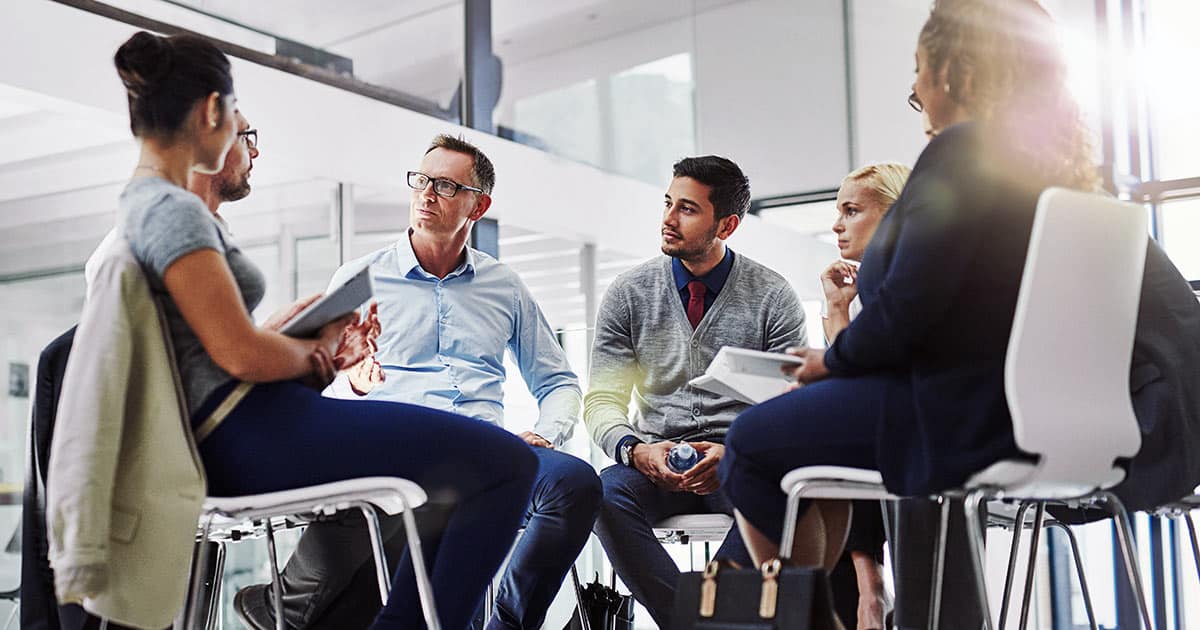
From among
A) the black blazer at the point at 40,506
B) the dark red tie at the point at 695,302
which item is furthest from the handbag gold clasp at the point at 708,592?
the dark red tie at the point at 695,302

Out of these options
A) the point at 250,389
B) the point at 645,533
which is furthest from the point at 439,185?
the point at 250,389

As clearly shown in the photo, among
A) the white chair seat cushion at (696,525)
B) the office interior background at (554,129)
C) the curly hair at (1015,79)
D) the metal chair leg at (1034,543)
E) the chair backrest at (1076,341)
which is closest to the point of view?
the chair backrest at (1076,341)

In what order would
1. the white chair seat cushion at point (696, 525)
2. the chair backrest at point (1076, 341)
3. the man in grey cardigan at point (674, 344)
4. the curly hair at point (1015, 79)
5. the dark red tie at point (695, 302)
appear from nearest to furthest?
1. the chair backrest at point (1076, 341)
2. the curly hair at point (1015, 79)
3. the white chair seat cushion at point (696, 525)
4. the man in grey cardigan at point (674, 344)
5. the dark red tie at point (695, 302)

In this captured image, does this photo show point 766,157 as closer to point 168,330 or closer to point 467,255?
point 467,255

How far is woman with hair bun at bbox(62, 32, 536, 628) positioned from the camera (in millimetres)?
1810

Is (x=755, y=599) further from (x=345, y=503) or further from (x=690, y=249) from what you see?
(x=690, y=249)

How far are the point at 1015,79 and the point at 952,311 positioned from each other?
1.37 feet

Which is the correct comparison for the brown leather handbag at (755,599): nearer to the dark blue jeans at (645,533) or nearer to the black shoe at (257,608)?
the dark blue jeans at (645,533)

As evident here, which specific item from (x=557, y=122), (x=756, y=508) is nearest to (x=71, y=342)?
(x=756, y=508)

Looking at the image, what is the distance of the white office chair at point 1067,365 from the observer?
5.63 feet

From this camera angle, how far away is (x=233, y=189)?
94.0 inches

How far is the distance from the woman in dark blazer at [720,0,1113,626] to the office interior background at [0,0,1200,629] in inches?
7.1

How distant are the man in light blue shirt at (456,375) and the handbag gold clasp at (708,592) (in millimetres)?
861

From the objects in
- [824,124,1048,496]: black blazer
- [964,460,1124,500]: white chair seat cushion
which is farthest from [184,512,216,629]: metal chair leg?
[964,460,1124,500]: white chair seat cushion
